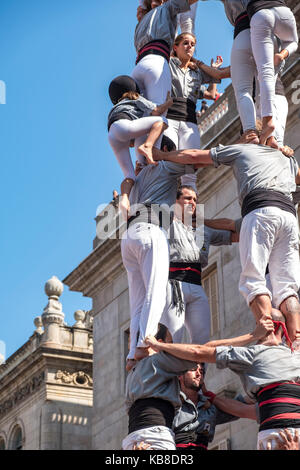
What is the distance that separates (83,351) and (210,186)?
14.8 m

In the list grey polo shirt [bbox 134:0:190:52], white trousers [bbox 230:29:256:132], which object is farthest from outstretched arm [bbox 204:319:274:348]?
grey polo shirt [bbox 134:0:190:52]

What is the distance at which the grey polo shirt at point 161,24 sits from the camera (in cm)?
1115

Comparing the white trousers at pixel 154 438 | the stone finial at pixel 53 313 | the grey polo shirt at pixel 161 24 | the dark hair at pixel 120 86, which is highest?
the stone finial at pixel 53 313

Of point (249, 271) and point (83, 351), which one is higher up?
point (83, 351)

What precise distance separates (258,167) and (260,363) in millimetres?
1988

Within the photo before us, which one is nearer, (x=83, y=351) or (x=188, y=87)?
(x=188, y=87)

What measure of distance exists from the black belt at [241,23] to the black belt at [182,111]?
0.93m

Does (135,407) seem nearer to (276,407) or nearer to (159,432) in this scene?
(159,432)

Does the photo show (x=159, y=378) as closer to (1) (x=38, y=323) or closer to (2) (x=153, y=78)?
(2) (x=153, y=78)

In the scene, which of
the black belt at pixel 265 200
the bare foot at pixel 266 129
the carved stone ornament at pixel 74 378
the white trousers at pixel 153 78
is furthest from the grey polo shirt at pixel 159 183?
the carved stone ornament at pixel 74 378

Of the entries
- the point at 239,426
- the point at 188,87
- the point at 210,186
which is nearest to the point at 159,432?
the point at 188,87

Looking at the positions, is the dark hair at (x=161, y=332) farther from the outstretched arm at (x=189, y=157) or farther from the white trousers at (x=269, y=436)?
the outstretched arm at (x=189, y=157)

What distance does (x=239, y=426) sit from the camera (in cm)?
1928

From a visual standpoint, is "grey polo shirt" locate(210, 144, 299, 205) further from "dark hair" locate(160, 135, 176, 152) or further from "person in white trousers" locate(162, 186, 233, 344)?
"dark hair" locate(160, 135, 176, 152)
